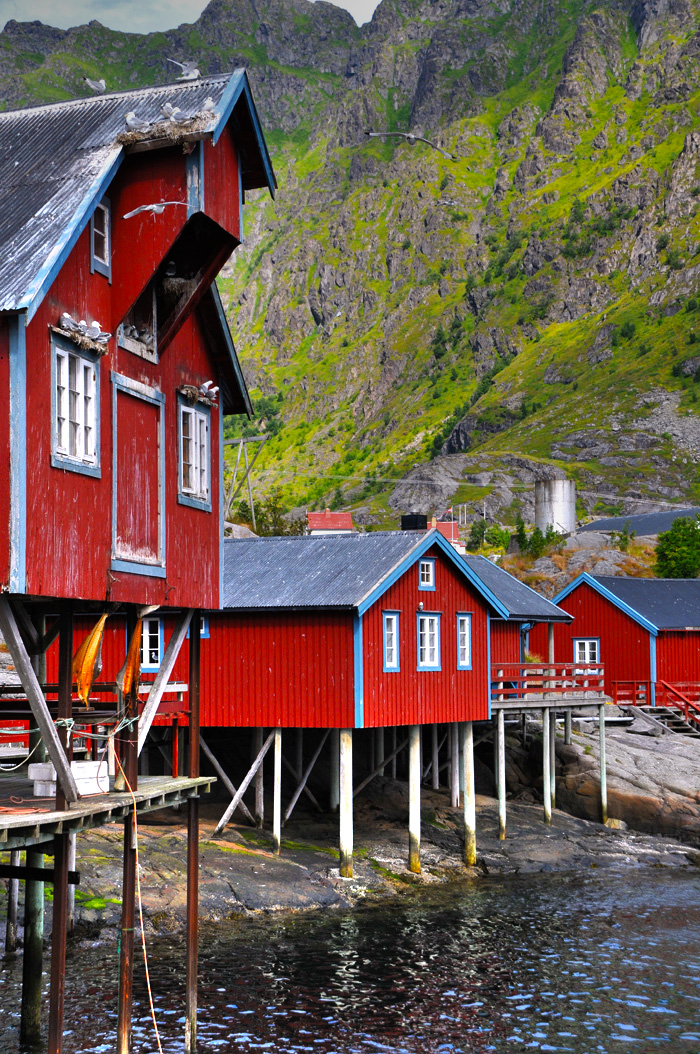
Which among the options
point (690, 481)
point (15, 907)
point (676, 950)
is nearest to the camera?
point (15, 907)

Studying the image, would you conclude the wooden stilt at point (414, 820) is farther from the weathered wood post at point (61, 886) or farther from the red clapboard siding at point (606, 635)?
the red clapboard siding at point (606, 635)

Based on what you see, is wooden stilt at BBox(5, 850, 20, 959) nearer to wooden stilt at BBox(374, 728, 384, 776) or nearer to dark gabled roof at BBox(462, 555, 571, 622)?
wooden stilt at BBox(374, 728, 384, 776)

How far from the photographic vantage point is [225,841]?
31234mm

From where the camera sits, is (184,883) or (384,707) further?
(384,707)

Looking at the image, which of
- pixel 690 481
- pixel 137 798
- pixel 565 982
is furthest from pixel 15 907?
pixel 690 481

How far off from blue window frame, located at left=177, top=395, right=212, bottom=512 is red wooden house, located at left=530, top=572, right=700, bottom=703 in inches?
1436

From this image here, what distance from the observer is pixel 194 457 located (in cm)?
2019

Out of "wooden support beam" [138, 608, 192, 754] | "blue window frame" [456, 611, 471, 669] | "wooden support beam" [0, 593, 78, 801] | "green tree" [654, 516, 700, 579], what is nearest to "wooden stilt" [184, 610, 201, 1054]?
"wooden support beam" [138, 608, 192, 754]

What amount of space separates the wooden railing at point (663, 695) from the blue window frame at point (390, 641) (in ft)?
69.4

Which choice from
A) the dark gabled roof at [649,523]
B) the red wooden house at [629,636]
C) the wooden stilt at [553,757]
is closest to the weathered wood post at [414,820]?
the wooden stilt at [553,757]

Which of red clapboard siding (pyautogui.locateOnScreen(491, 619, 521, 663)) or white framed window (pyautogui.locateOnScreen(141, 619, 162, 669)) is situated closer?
white framed window (pyautogui.locateOnScreen(141, 619, 162, 669))

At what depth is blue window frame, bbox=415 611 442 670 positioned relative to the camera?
112ft

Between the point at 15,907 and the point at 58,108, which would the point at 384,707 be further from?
the point at 58,108

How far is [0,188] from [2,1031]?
1294cm
